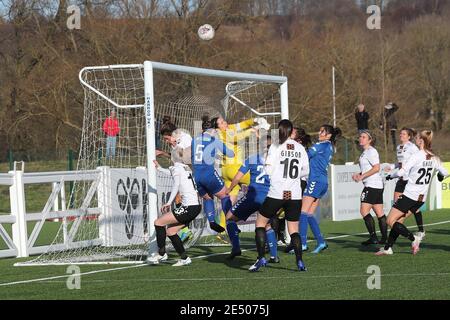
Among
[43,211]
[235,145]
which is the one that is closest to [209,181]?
[235,145]

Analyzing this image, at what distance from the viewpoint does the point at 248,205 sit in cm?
1386

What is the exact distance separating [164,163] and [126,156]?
427 cm

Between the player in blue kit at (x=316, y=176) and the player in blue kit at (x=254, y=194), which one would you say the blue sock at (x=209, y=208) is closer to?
the player in blue kit at (x=316, y=176)

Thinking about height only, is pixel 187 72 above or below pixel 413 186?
above

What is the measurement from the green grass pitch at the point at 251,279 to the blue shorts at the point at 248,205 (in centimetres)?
75

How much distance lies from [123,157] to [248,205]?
4.68 m

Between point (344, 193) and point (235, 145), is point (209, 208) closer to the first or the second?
point (235, 145)

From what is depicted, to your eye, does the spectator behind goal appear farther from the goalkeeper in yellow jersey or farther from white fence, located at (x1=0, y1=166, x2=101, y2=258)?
the goalkeeper in yellow jersey

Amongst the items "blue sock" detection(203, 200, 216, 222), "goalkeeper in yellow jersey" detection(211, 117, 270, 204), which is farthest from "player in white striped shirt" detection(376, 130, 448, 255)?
"blue sock" detection(203, 200, 216, 222)

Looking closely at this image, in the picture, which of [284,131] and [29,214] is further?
[29,214]

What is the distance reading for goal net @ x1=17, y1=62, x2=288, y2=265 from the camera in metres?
16.2

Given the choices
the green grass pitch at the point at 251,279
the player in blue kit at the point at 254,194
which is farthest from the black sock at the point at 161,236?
the player in blue kit at the point at 254,194

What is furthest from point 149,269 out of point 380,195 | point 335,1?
point 335,1

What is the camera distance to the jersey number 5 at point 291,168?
1249 centimetres
